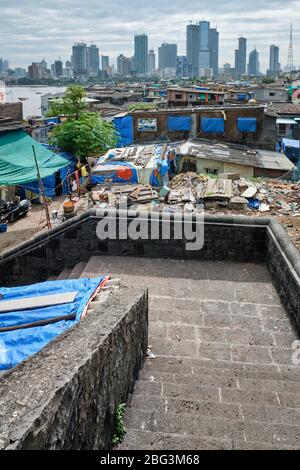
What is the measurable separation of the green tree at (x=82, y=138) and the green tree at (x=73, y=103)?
2.60m

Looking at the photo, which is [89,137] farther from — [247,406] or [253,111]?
[247,406]

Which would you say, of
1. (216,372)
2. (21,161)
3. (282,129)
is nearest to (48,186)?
(21,161)

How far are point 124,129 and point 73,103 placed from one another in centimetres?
388

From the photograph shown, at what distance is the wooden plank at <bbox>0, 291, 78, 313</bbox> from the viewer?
4.86 metres

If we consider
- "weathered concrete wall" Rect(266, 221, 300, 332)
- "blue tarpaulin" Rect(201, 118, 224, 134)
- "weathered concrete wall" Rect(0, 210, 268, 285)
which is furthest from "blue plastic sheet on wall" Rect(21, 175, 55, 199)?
"weathered concrete wall" Rect(266, 221, 300, 332)

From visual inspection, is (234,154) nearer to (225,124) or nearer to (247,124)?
(225,124)

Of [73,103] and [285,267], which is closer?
[285,267]

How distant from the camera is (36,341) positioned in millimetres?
4312

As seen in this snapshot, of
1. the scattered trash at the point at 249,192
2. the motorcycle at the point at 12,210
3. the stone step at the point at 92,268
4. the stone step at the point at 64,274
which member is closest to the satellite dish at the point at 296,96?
the scattered trash at the point at 249,192

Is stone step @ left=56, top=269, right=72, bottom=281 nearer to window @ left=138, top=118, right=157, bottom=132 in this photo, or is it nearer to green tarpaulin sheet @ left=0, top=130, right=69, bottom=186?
green tarpaulin sheet @ left=0, top=130, right=69, bottom=186

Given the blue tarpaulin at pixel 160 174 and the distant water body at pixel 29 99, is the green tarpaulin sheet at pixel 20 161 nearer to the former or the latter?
the blue tarpaulin at pixel 160 174

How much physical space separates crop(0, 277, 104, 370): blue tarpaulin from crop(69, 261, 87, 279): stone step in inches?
58.7

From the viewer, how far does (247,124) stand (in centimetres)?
2927

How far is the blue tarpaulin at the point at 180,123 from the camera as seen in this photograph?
28.8m
